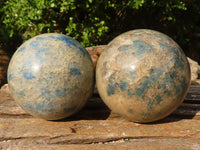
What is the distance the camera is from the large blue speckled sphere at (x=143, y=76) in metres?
2.90

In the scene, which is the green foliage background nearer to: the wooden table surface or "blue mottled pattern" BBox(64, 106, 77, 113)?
the wooden table surface

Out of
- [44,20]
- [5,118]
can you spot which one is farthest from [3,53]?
[5,118]

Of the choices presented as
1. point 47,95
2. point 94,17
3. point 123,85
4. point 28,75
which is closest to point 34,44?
point 28,75

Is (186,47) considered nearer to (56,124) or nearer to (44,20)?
(44,20)

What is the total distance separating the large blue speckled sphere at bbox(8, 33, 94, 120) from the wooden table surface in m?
0.26

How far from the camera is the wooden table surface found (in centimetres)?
288

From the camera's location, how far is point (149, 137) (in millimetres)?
3035

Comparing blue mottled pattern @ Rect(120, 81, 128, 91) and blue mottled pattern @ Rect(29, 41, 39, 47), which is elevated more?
blue mottled pattern @ Rect(29, 41, 39, 47)

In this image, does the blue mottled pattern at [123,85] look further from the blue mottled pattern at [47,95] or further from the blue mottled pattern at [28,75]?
the blue mottled pattern at [28,75]

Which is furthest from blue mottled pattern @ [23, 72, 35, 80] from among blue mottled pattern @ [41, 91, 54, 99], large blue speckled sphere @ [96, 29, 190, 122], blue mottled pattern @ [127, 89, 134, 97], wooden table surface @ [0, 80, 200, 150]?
blue mottled pattern @ [127, 89, 134, 97]

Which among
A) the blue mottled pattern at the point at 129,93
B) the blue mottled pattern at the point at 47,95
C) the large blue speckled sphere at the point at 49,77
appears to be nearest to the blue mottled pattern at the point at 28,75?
the large blue speckled sphere at the point at 49,77

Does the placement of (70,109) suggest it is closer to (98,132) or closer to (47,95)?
(47,95)

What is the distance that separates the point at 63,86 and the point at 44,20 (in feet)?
11.8

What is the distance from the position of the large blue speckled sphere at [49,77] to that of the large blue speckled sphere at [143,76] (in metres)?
0.36
